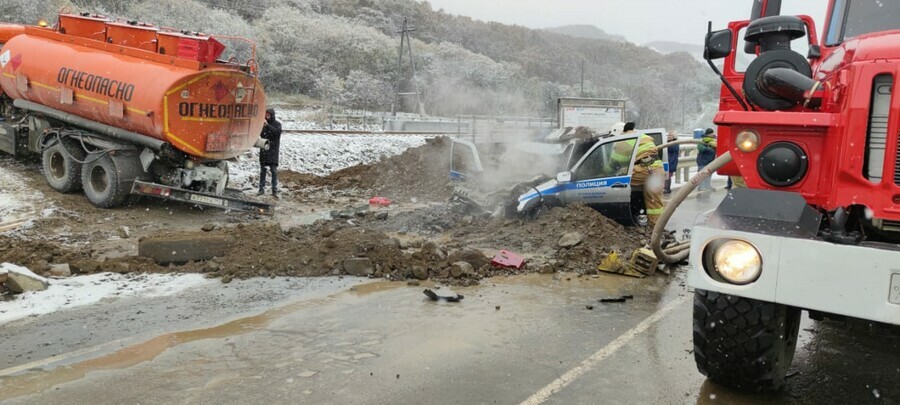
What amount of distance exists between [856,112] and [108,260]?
704cm

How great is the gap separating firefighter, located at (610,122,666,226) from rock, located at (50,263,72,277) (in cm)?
688

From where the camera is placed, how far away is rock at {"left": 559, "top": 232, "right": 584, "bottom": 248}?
7.96 meters

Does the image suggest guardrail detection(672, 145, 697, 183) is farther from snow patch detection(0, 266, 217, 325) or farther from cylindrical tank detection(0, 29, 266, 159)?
snow patch detection(0, 266, 217, 325)

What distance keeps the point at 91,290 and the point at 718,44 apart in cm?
587

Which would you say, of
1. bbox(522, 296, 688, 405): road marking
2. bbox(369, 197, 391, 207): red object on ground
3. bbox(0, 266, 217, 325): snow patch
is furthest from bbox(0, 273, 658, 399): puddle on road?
bbox(369, 197, 391, 207): red object on ground

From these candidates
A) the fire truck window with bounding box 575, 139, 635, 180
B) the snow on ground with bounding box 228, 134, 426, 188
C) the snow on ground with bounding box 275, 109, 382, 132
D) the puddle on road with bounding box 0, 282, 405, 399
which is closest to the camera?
the puddle on road with bounding box 0, 282, 405, 399

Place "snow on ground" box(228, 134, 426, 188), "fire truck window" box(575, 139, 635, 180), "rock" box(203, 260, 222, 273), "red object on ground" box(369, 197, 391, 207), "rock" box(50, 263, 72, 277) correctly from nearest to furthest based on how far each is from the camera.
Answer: "rock" box(50, 263, 72, 277)
"rock" box(203, 260, 222, 273)
"fire truck window" box(575, 139, 635, 180)
"red object on ground" box(369, 197, 391, 207)
"snow on ground" box(228, 134, 426, 188)

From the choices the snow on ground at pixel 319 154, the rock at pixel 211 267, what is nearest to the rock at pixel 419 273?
the rock at pixel 211 267

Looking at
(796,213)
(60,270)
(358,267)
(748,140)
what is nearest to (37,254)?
(60,270)

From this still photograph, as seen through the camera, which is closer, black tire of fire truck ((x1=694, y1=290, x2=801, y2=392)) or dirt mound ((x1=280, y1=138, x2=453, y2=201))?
black tire of fire truck ((x1=694, y1=290, x2=801, y2=392))

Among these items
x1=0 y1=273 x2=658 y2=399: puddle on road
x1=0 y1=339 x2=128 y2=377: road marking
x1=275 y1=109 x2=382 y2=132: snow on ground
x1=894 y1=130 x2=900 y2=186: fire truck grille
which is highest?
x1=894 y1=130 x2=900 y2=186: fire truck grille

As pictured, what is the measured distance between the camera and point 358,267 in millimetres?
6938

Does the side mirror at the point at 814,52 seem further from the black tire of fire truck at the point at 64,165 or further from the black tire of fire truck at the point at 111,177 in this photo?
the black tire of fire truck at the point at 64,165

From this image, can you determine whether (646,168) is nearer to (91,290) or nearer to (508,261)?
(508,261)
